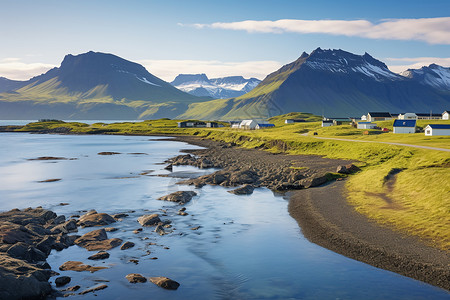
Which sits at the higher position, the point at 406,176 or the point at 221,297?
the point at 406,176

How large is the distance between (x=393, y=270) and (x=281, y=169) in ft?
148

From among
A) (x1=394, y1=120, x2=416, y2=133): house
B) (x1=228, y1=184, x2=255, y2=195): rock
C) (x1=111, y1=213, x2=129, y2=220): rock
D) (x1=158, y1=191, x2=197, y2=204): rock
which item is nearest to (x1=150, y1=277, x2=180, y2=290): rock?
(x1=111, y1=213, x2=129, y2=220): rock

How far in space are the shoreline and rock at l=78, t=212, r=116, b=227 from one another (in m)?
20.8

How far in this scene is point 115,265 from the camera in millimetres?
28391

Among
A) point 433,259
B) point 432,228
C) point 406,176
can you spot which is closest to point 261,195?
point 406,176

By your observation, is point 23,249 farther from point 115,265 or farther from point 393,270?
point 393,270

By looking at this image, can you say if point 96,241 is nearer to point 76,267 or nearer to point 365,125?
point 76,267

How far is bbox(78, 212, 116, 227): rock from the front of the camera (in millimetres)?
38531

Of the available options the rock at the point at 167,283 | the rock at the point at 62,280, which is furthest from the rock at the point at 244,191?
the rock at the point at 62,280

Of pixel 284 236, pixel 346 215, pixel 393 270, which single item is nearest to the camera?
pixel 393 270

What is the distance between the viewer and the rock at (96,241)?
3191 centimetres

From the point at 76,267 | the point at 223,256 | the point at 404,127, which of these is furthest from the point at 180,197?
the point at 404,127

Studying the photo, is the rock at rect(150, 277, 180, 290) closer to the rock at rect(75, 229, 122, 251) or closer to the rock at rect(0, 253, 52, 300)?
the rock at rect(0, 253, 52, 300)

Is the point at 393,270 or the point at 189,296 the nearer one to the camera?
the point at 189,296
